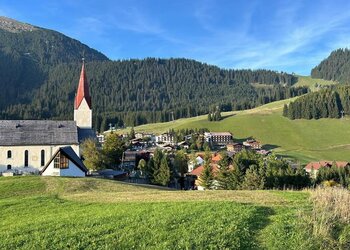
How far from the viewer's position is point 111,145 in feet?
272

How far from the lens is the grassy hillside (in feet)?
465

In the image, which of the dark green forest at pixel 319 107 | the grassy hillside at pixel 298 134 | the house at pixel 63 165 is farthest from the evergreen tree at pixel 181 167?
the dark green forest at pixel 319 107

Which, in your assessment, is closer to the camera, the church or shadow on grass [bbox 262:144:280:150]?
the church

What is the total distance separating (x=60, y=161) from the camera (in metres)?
45.0

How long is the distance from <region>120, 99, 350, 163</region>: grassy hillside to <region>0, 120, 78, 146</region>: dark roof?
81.6 metres

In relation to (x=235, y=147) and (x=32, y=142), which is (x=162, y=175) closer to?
(x=32, y=142)

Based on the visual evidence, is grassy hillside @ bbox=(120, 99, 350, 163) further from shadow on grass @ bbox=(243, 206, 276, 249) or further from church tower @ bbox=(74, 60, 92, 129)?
shadow on grass @ bbox=(243, 206, 276, 249)

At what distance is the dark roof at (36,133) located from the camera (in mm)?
65688

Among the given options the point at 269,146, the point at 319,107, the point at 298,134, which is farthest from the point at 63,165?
the point at 319,107

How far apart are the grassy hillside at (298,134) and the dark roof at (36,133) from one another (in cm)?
8158

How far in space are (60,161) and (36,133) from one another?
80.8ft

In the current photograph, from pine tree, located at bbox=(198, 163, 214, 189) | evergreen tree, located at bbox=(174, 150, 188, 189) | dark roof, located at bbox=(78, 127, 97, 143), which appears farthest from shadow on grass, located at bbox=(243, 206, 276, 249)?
evergreen tree, located at bbox=(174, 150, 188, 189)

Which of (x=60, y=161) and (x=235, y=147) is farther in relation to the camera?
(x=235, y=147)

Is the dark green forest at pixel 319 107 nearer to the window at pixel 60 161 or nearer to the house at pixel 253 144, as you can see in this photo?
the house at pixel 253 144
